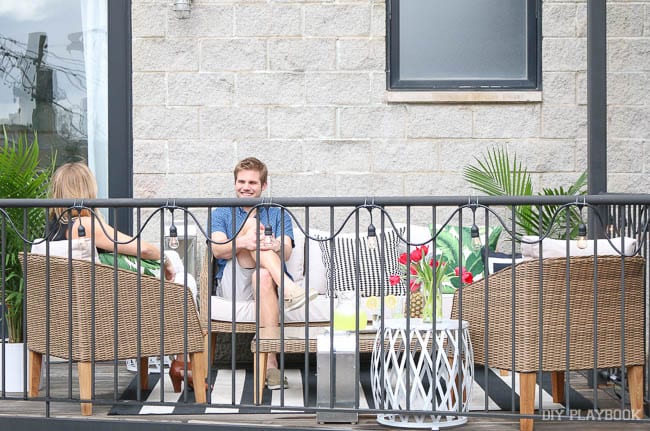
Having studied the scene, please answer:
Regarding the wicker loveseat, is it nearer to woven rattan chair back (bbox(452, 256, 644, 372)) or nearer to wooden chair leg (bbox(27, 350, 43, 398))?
wooden chair leg (bbox(27, 350, 43, 398))

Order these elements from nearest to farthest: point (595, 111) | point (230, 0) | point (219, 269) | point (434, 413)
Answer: point (434, 413), point (595, 111), point (219, 269), point (230, 0)

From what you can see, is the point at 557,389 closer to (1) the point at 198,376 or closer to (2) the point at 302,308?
(2) the point at 302,308

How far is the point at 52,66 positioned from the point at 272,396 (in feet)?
9.13

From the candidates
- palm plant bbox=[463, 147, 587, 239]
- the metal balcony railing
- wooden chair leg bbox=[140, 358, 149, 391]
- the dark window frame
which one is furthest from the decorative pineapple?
the dark window frame

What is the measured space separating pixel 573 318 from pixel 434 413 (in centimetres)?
71

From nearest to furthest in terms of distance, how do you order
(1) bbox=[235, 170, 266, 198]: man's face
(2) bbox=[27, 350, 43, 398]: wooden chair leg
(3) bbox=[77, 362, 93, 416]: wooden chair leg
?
(3) bbox=[77, 362, 93, 416]: wooden chair leg < (2) bbox=[27, 350, 43, 398]: wooden chair leg < (1) bbox=[235, 170, 266, 198]: man's face

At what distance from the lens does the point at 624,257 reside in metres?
4.37

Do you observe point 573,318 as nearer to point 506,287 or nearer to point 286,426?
point 506,287

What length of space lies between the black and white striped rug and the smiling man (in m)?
0.17

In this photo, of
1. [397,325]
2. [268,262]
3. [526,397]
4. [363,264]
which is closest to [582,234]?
[526,397]

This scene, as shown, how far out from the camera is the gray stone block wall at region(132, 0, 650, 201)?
658 centimetres

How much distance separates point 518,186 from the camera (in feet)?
20.7

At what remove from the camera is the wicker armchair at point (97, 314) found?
4500 mm

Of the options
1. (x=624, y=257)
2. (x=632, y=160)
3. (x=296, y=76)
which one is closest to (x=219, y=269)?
(x=296, y=76)
